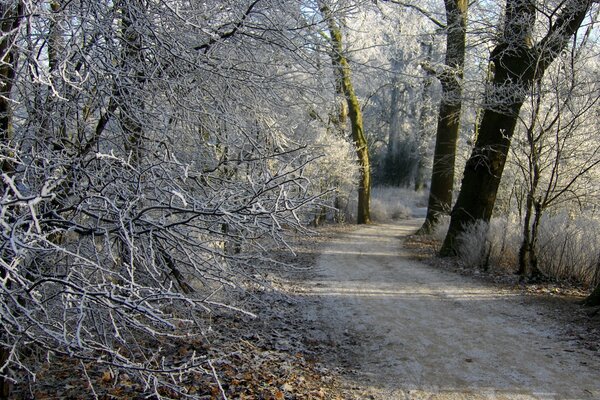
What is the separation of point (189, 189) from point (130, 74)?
1.06 m

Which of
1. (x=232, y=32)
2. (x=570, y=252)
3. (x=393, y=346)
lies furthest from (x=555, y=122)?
(x=232, y=32)

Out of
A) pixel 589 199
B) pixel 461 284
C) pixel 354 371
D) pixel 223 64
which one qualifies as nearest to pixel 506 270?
pixel 461 284

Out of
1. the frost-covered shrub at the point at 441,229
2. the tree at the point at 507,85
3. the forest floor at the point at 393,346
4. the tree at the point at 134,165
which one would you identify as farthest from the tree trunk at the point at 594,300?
the frost-covered shrub at the point at 441,229

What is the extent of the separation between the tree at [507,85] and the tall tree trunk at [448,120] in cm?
193

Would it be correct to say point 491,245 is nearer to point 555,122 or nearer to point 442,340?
point 555,122

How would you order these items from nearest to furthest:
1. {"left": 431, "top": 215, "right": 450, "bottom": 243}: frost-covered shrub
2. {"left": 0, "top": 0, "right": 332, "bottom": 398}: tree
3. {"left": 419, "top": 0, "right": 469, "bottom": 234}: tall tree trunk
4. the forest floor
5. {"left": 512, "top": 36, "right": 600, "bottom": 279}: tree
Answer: {"left": 0, "top": 0, "right": 332, "bottom": 398}: tree
the forest floor
{"left": 512, "top": 36, "right": 600, "bottom": 279}: tree
{"left": 419, "top": 0, "right": 469, "bottom": 234}: tall tree trunk
{"left": 431, "top": 215, "right": 450, "bottom": 243}: frost-covered shrub

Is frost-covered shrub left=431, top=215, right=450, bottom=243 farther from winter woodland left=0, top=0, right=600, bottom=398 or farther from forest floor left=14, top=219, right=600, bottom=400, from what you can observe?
forest floor left=14, top=219, right=600, bottom=400

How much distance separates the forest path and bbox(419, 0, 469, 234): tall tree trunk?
19.2 feet

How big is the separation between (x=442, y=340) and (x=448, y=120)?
11275mm

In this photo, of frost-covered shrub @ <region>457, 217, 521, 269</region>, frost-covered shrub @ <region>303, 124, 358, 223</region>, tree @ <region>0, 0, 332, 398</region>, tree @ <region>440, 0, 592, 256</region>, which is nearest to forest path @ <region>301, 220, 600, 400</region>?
frost-covered shrub @ <region>457, 217, 521, 269</region>

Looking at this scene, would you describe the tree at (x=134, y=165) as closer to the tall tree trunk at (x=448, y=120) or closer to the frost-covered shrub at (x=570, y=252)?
the frost-covered shrub at (x=570, y=252)

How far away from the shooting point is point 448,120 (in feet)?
52.5

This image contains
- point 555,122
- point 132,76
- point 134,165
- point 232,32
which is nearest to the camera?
point 132,76

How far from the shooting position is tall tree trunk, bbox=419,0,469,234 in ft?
43.7
